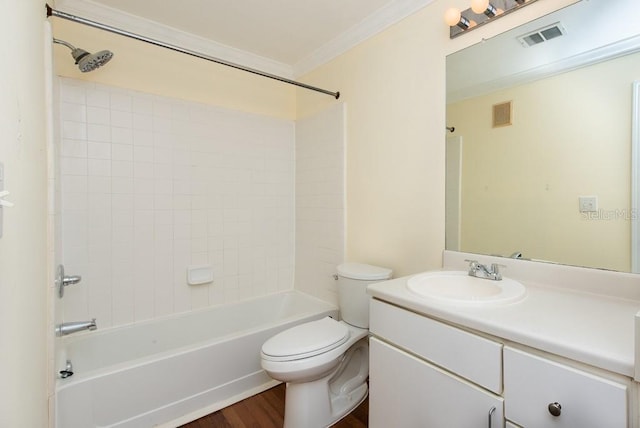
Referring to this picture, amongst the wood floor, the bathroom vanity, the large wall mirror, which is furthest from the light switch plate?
the wood floor

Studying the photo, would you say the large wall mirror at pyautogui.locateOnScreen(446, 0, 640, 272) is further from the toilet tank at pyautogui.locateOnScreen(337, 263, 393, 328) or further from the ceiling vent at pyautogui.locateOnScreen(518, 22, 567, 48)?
the toilet tank at pyautogui.locateOnScreen(337, 263, 393, 328)

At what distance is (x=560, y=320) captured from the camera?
868 mm

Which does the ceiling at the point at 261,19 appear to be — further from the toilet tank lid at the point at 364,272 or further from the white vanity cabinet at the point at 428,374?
the white vanity cabinet at the point at 428,374

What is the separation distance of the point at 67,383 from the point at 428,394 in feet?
5.03

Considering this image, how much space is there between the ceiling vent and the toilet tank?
50.1 inches

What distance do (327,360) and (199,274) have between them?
1207mm

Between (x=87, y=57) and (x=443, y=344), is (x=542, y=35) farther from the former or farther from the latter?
(x=87, y=57)

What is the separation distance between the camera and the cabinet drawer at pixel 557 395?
0.68 m

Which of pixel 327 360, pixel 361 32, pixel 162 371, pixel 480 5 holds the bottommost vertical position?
pixel 162 371

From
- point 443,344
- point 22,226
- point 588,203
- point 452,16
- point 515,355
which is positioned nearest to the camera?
point 22,226

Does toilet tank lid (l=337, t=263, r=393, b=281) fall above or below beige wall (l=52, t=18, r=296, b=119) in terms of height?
below

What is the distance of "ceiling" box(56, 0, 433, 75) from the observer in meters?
1.73

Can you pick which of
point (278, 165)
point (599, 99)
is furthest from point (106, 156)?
point (599, 99)

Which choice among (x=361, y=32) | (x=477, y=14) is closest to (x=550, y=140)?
(x=477, y=14)
